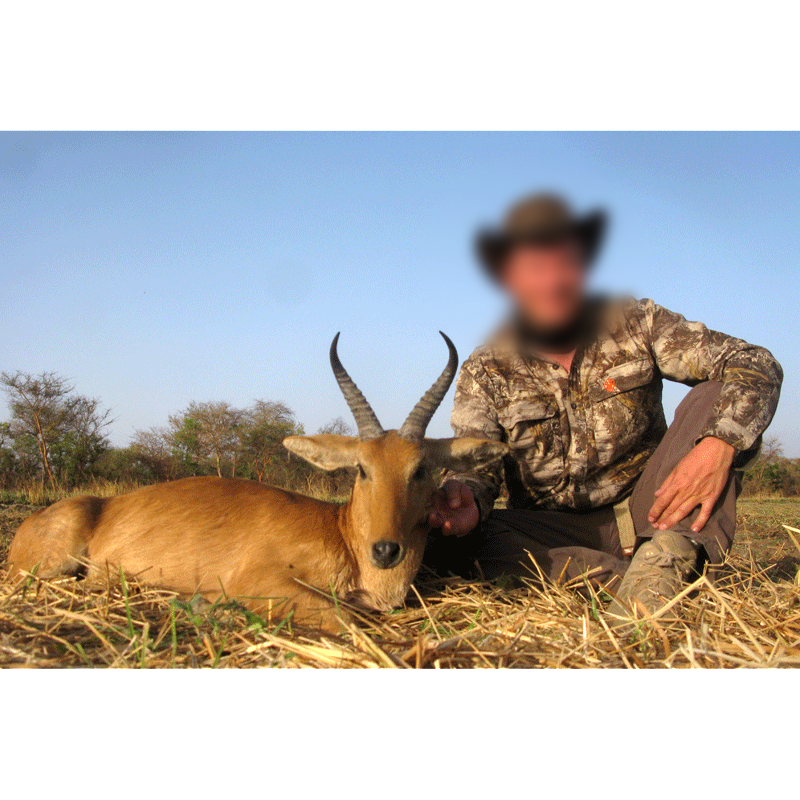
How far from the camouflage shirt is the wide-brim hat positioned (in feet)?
2.21

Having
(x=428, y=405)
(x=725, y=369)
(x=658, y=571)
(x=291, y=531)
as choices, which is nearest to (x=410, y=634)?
(x=291, y=531)

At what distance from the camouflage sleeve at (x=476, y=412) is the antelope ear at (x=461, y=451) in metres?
0.49

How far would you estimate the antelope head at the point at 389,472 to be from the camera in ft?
13.8

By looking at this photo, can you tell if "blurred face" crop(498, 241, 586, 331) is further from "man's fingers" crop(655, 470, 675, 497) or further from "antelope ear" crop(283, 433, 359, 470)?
"antelope ear" crop(283, 433, 359, 470)

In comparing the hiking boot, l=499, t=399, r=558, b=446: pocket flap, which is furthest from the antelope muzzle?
Answer: l=499, t=399, r=558, b=446: pocket flap

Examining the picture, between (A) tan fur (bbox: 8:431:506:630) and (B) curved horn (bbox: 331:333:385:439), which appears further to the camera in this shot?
(B) curved horn (bbox: 331:333:385:439)

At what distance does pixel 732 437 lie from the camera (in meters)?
4.52

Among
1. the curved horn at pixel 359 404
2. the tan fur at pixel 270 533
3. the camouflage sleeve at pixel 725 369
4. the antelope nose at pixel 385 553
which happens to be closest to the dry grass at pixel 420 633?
the tan fur at pixel 270 533

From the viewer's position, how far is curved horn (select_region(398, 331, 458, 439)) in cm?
463

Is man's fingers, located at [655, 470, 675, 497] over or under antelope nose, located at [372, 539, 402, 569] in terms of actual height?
over

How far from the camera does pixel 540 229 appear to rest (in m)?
5.12

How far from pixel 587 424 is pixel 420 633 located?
8.27 feet

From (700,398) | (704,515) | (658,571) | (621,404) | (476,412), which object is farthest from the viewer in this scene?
(476,412)

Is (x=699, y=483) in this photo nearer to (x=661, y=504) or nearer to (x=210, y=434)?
(x=661, y=504)
